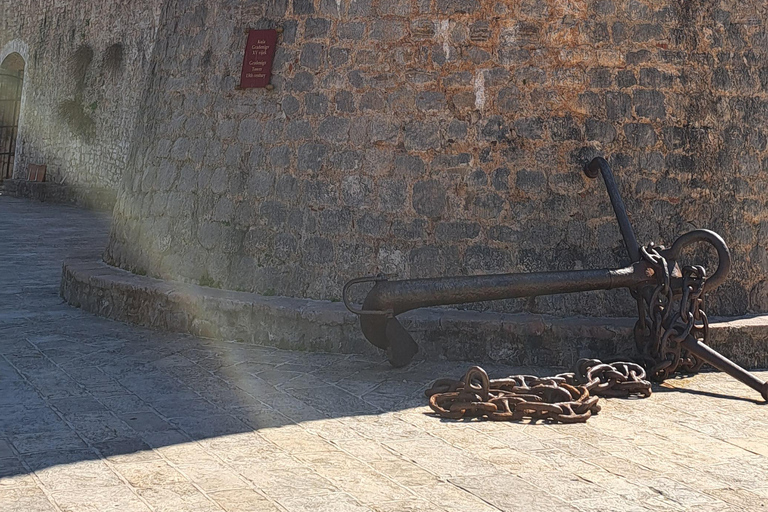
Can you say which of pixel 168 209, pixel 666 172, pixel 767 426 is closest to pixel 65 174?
pixel 168 209

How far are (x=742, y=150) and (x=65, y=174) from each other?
1619cm

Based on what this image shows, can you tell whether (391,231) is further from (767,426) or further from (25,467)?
(25,467)

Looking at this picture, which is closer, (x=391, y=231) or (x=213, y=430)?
(x=213, y=430)

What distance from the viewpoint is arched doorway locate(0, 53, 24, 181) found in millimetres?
23062

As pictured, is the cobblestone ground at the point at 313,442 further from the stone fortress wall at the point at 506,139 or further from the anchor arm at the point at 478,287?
the stone fortress wall at the point at 506,139

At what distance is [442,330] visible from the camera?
5805 mm

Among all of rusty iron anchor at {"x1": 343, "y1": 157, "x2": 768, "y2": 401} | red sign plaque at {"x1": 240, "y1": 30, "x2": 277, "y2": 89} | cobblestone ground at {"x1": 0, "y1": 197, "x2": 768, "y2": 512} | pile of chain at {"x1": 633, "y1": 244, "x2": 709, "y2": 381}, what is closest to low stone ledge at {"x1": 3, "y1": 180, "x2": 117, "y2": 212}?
red sign plaque at {"x1": 240, "y1": 30, "x2": 277, "y2": 89}

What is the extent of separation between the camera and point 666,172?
620 centimetres

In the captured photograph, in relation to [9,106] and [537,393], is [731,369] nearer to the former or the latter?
→ [537,393]

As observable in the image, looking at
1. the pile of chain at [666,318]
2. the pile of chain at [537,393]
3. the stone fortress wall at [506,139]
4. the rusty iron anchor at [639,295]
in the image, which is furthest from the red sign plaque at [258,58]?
the pile of chain at [666,318]

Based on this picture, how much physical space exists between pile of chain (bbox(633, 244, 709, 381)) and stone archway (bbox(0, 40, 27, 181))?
20599 mm

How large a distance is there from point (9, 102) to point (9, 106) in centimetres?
10

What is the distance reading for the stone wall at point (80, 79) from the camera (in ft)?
56.9

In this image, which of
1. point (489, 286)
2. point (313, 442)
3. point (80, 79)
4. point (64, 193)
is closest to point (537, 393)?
point (489, 286)
